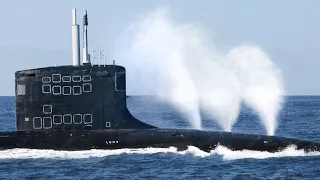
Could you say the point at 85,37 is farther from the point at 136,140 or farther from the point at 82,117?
the point at 136,140

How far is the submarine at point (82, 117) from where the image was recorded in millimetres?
41062

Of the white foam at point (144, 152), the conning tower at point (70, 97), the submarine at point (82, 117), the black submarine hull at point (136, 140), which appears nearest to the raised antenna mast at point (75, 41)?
the submarine at point (82, 117)

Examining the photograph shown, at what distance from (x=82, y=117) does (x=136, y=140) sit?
11.7 ft

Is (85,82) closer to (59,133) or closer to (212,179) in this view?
(59,133)

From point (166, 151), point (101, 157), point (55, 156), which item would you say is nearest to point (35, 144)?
point (55, 156)

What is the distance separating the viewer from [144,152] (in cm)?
4150

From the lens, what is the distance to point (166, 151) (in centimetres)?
4162

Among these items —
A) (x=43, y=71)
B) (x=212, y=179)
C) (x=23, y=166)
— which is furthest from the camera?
(x=43, y=71)

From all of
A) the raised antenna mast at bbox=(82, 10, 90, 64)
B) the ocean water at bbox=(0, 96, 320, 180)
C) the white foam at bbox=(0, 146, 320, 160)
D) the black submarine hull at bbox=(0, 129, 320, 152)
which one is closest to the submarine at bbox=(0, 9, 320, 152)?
the black submarine hull at bbox=(0, 129, 320, 152)

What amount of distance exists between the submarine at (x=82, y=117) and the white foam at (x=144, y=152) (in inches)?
10.3

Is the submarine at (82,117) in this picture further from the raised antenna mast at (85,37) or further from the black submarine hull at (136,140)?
the raised antenna mast at (85,37)

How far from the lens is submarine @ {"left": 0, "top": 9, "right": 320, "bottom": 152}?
41.1 m

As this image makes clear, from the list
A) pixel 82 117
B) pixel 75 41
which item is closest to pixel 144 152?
pixel 82 117

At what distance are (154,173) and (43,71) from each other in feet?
33.0
